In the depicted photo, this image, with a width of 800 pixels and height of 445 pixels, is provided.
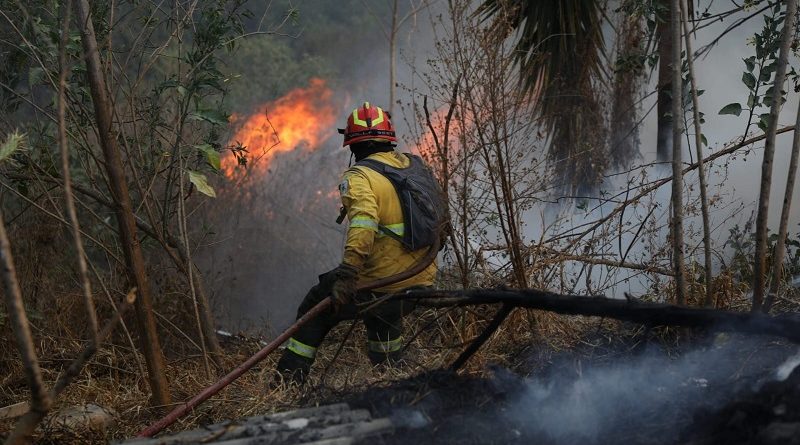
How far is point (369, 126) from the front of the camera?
5277 mm

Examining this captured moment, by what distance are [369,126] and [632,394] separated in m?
2.76

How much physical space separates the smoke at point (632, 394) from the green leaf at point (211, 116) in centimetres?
244

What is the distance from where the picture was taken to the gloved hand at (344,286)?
435 cm

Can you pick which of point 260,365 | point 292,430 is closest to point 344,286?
point 260,365

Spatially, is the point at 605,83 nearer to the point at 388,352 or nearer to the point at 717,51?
the point at 717,51

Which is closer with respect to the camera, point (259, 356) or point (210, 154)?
point (259, 356)

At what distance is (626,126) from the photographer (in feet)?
30.2

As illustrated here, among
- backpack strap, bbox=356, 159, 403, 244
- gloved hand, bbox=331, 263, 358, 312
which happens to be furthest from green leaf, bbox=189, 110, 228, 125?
gloved hand, bbox=331, 263, 358, 312

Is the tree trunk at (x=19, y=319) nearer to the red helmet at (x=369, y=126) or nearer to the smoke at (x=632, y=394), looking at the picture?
the smoke at (x=632, y=394)

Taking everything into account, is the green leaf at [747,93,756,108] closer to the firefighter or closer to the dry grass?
the dry grass

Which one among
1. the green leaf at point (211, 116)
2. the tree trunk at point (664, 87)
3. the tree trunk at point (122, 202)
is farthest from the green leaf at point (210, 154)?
the tree trunk at point (664, 87)

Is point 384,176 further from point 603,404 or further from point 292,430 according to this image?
point 292,430

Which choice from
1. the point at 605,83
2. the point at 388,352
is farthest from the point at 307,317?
the point at 605,83

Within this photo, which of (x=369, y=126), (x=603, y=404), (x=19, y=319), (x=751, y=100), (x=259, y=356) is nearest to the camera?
(x=19, y=319)
